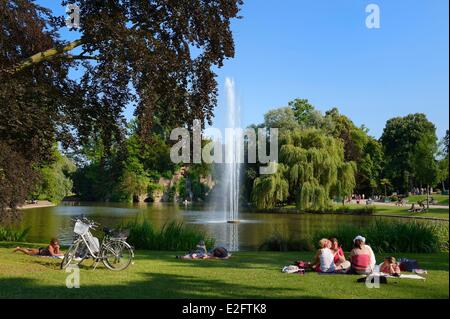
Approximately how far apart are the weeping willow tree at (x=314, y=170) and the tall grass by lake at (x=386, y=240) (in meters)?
23.5

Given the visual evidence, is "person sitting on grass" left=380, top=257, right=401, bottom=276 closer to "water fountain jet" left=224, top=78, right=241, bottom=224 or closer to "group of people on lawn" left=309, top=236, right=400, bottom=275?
"group of people on lawn" left=309, top=236, right=400, bottom=275

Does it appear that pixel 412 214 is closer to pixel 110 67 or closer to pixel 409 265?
pixel 409 265

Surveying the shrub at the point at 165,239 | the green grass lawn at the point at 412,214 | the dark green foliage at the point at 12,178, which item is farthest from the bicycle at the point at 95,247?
the green grass lawn at the point at 412,214

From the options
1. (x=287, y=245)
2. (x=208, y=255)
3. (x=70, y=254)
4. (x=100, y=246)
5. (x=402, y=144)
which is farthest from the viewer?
(x=402, y=144)

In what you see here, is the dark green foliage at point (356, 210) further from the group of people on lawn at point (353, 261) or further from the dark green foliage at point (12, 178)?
the dark green foliage at point (12, 178)

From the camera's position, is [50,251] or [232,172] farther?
[232,172]

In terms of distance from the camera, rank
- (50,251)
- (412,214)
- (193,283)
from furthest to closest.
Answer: (412,214) → (50,251) → (193,283)

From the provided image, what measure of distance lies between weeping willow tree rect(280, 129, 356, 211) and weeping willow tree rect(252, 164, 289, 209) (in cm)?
69

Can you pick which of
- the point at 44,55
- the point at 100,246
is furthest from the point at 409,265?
the point at 44,55

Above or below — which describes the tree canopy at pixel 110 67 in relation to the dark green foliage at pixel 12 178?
above

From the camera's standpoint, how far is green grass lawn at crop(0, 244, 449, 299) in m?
7.60

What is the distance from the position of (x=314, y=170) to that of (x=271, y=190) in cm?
431

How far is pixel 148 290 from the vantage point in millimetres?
7848

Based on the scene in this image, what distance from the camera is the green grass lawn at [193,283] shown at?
24.9 feet
